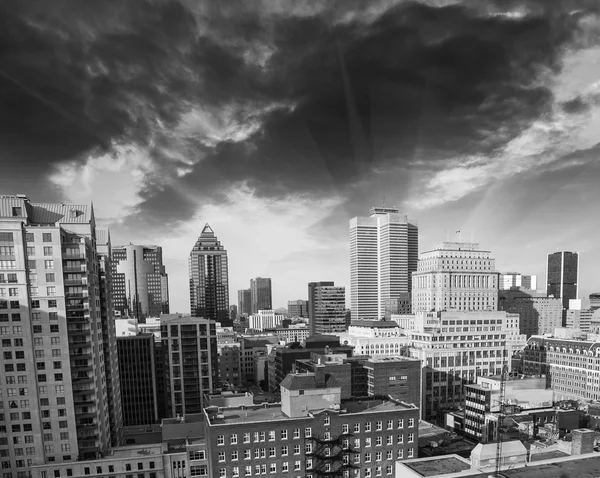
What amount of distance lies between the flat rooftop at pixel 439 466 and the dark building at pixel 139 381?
113 metres

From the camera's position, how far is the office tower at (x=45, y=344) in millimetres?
71625

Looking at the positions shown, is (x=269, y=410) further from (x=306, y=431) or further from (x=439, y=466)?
(x=439, y=466)

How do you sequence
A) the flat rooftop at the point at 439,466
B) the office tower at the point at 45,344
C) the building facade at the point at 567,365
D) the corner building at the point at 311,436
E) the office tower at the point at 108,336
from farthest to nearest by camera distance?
the building facade at the point at 567,365
the office tower at the point at 108,336
the office tower at the point at 45,344
the corner building at the point at 311,436
the flat rooftop at the point at 439,466

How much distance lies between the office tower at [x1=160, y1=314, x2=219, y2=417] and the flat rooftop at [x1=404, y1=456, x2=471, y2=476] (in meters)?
96.7

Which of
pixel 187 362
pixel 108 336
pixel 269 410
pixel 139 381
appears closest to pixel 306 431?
pixel 269 410

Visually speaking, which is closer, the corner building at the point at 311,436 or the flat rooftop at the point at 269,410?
the corner building at the point at 311,436

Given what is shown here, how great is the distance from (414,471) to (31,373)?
7264 centimetres

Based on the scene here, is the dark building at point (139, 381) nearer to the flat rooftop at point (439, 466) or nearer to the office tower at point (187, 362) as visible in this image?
the office tower at point (187, 362)

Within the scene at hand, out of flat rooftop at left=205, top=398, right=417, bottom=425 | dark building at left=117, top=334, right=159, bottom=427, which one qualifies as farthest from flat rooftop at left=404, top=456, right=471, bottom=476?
dark building at left=117, top=334, right=159, bottom=427

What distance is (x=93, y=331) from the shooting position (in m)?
81.1

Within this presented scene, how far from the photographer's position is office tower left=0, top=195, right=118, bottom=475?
71625 mm

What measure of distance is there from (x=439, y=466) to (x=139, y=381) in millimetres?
120494

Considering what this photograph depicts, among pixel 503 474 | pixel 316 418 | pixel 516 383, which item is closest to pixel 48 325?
pixel 316 418

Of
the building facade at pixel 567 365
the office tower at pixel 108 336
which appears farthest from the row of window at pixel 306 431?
the building facade at pixel 567 365
